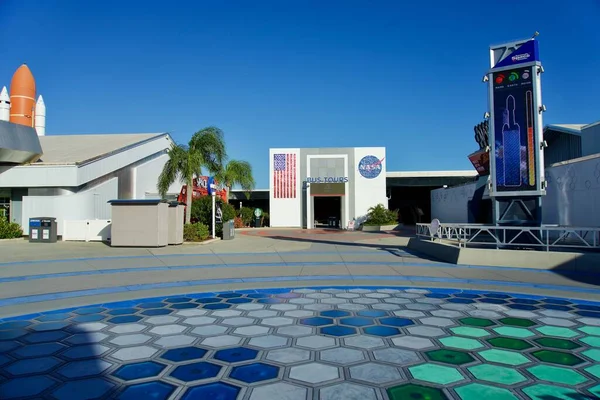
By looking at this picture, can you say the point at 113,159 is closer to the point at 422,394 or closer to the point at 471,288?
the point at 471,288

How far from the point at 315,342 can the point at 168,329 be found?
7.90ft

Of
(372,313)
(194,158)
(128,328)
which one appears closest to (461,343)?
(372,313)

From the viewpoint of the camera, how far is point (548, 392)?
12.8ft

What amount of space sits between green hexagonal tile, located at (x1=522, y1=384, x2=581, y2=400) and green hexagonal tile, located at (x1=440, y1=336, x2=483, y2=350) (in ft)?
4.09

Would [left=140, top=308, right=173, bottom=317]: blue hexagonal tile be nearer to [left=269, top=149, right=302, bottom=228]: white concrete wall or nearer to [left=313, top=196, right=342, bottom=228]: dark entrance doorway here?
[left=269, top=149, right=302, bottom=228]: white concrete wall

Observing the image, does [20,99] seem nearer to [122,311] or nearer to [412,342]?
[122,311]

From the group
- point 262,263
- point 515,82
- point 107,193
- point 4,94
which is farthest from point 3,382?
point 4,94

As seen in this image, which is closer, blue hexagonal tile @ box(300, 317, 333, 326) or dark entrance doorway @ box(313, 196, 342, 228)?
blue hexagonal tile @ box(300, 317, 333, 326)

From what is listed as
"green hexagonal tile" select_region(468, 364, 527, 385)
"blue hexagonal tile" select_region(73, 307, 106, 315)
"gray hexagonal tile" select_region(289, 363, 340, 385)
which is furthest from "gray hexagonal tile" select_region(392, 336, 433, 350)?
"blue hexagonal tile" select_region(73, 307, 106, 315)

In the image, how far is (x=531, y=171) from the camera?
1384 centimetres

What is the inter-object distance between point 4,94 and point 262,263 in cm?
2570

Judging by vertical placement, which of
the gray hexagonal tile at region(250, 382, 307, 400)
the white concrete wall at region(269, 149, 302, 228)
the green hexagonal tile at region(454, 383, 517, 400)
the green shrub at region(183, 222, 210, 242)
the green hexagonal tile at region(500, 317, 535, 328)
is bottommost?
the green hexagonal tile at region(500, 317, 535, 328)

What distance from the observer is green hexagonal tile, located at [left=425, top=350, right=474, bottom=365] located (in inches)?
188

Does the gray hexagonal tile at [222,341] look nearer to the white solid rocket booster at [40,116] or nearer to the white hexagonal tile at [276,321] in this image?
the white hexagonal tile at [276,321]
